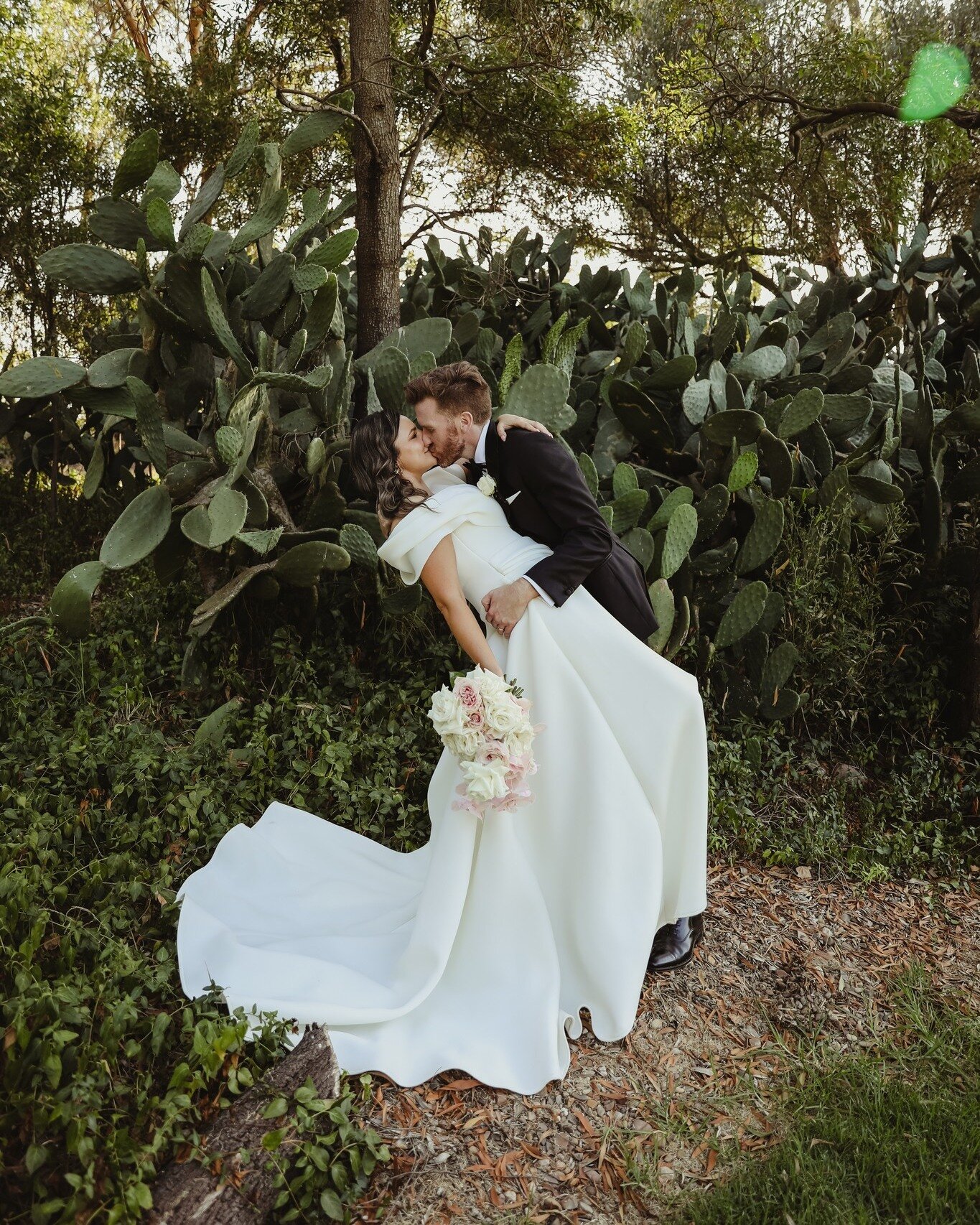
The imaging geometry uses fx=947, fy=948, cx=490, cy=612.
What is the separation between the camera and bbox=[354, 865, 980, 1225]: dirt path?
205 centimetres

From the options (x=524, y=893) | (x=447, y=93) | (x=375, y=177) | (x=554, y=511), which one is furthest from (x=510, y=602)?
(x=447, y=93)

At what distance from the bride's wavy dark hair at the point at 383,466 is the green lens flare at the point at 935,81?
21.8 feet

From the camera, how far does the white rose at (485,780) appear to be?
233cm

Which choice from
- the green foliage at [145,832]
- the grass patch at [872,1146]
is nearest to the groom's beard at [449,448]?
the green foliage at [145,832]

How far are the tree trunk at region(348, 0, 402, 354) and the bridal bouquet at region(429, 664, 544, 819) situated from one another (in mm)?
2573

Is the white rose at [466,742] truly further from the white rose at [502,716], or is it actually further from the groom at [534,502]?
the groom at [534,502]

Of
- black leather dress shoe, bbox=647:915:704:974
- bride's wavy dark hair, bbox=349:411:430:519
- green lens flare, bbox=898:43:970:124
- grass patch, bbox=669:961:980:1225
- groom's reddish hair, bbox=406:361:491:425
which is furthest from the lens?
green lens flare, bbox=898:43:970:124

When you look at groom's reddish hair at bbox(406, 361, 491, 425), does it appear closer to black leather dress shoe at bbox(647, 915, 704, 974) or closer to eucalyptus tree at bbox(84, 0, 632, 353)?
black leather dress shoe at bbox(647, 915, 704, 974)

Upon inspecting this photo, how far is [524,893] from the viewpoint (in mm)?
2518

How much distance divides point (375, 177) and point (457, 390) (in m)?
2.27

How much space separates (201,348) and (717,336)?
2290 mm

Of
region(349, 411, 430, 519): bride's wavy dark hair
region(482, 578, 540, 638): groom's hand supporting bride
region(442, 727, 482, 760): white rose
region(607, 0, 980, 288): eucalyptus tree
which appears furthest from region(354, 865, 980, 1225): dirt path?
region(607, 0, 980, 288): eucalyptus tree

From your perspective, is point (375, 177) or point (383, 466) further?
point (375, 177)

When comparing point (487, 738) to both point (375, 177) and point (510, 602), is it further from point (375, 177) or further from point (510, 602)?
point (375, 177)
